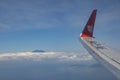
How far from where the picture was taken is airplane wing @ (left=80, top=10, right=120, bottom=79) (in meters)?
7.13

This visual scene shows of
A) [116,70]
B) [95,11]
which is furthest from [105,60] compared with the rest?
[95,11]

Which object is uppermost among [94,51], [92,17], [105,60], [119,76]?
[92,17]

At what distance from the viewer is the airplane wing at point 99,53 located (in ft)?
23.4

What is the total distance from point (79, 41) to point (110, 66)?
3.78m

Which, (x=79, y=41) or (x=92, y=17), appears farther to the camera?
(x=79, y=41)

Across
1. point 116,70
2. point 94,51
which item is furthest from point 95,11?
point 116,70

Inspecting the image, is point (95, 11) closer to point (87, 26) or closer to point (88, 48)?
point (87, 26)

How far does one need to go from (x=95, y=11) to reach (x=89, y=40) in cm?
191

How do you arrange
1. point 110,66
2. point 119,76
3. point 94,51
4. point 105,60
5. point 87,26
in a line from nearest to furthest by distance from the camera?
1. point 119,76
2. point 110,66
3. point 105,60
4. point 94,51
5. point 87,26

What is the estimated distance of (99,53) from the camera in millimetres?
8789

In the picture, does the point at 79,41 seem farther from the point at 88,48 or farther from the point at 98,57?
the point at 98,57

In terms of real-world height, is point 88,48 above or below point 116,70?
above

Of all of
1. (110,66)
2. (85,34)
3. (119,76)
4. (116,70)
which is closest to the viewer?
(119,76)

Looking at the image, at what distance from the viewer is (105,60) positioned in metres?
7.77
